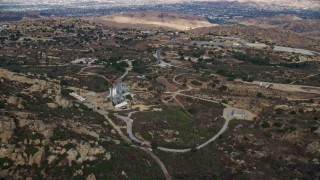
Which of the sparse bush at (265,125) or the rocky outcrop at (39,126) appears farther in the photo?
the sparse bush at (265,125)

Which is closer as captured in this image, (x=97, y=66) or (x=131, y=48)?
(x=97, y=66)

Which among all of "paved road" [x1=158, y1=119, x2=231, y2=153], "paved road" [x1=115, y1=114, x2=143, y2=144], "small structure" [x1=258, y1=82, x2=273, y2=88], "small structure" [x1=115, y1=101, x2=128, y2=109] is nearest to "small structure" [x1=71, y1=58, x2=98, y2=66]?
"small structure" [x1=115, y1=101, x2=128, y2=109]

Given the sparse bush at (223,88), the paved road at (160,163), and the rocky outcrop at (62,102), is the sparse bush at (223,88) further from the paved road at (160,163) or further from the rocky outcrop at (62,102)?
the paved road at (160,163)

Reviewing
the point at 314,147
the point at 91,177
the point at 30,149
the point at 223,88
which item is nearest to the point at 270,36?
the point at 223,88

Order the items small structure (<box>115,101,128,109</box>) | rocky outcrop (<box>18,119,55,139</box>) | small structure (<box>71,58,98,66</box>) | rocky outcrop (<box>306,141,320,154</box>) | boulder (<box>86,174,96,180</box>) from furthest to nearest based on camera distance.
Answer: small structure (<box>71,58,98,66</box>) < small structure (<box>115,101,128,109</box>) < rocky outcrop (<box>306,141,320,154</box>) < rocky outcrop (<box>18,119,55,139</box>) < boulder (<box>86,174,96,180</box>)

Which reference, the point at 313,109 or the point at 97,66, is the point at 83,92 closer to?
the point at 97,66

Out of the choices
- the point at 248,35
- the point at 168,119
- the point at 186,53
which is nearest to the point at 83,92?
the point at 168,119

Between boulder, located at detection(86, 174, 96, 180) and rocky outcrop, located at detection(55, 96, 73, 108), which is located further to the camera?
rocky outcrop, located at detection(55, 96, 73, 108)

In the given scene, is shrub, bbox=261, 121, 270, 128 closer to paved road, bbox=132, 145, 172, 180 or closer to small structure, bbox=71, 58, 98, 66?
paved road, bbox=132, 145, 172, 180

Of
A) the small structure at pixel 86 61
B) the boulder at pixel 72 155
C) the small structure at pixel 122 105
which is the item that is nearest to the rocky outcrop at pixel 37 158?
the boulder at pixel 72 155

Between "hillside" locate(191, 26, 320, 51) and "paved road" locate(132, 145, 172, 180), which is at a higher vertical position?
"paved road" locate(132, 145, 172, 180)

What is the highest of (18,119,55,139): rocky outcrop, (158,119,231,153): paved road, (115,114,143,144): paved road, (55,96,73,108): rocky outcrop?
(18,119,55,139): rocky outcrop
